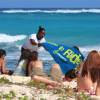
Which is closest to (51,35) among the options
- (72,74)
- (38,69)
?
(72,74)

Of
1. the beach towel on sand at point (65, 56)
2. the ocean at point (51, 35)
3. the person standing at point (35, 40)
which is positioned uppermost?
the ocean at point (51, 35)

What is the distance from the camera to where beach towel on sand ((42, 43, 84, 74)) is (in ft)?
36.5

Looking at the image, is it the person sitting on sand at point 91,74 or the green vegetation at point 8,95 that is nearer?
the green vegetation at point 8,95

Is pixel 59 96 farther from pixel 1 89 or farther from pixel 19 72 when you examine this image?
pixel 19 72

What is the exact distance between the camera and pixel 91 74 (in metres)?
8.20

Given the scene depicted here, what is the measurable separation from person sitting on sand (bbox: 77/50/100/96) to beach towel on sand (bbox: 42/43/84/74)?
2.88 metres

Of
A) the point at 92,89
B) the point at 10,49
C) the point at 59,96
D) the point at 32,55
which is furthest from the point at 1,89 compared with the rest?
the point at 10,49

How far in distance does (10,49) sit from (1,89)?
1464cm

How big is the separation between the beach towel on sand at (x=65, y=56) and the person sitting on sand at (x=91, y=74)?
2878 mm

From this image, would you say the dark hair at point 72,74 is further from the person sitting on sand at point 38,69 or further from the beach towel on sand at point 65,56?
the person sitting on sand at point 38,69

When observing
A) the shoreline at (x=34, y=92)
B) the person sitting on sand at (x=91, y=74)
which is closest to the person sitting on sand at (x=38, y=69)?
the person sitting on sand at (x=91, y=74)

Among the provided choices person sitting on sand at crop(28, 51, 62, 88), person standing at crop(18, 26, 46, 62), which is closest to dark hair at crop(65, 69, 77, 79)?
person sitting on sand at crop(28, 51, 62, 88)

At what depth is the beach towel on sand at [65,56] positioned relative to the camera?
36.5 ft

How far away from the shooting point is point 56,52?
1124cm
